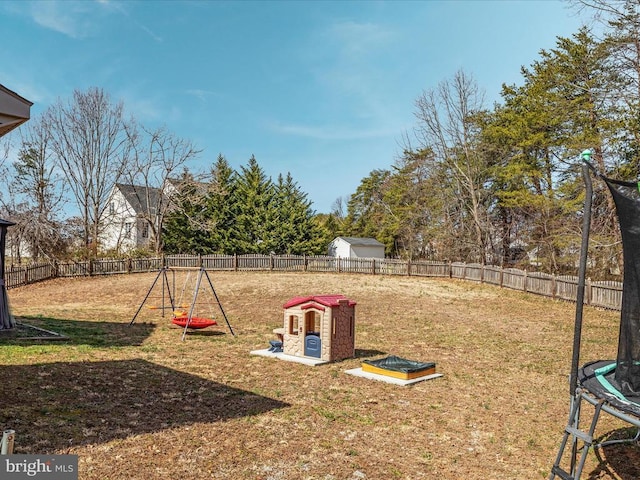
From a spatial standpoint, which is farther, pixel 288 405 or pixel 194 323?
pixel 194 323

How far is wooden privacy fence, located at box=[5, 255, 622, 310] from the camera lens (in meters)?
19.7

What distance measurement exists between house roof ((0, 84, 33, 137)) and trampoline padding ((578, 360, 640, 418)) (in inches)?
245

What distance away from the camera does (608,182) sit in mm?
4180

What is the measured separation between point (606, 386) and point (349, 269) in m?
25.6

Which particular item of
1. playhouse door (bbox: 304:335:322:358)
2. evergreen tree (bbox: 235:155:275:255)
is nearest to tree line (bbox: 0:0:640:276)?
evergreen tree (bbox: 235:155:275:255)

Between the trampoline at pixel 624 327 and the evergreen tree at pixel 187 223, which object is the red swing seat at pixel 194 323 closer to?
the trampoline at pixel 624 327

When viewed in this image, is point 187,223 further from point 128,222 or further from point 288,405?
point 288,405

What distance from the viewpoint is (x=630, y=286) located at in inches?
159

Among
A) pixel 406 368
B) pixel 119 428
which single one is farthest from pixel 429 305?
pixel 119 428

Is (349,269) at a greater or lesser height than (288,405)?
greater

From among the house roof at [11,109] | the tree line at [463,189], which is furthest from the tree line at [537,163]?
the house roof at [11,109]

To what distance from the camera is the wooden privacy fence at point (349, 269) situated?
19.7 m

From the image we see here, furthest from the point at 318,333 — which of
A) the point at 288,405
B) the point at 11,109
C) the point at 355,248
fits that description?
the point at 355,248

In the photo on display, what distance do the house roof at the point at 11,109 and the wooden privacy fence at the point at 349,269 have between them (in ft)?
64.6
